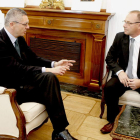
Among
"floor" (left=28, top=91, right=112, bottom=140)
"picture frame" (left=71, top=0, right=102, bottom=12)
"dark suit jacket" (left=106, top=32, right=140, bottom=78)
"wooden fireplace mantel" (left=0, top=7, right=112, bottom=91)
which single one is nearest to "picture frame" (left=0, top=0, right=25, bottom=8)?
"wooden fireplace mantel" (left=0, top=7, right=112, bottom=91)

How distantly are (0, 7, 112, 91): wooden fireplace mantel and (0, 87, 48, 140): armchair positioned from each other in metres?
1.56

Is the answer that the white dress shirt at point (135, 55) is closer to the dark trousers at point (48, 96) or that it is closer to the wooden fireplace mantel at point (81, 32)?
the wooden fireplace mantel at point (81, 32)

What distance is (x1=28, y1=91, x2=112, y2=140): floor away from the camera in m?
2.19

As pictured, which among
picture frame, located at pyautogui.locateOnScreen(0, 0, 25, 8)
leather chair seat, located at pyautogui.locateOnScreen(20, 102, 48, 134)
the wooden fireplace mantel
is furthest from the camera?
picture frame, located at pyautogui.locateOnScreen(0, 0, 25, 8)

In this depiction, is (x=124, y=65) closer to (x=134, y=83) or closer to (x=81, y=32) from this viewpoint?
(x=134, y=83)

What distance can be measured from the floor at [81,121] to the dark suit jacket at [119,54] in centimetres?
66

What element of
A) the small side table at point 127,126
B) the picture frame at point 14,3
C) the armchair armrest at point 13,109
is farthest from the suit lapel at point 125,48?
the picture frame at point 14,3

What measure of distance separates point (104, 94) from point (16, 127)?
1.09 metres

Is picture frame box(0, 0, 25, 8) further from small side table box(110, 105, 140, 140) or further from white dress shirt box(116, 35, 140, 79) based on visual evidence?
small side table box(110, 105, 140, 140)

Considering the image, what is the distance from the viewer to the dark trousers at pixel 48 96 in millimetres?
1896

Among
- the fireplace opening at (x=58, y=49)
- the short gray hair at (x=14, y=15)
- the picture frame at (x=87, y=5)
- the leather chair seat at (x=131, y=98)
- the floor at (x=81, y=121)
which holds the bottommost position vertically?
the floor at (x=81, y=121)

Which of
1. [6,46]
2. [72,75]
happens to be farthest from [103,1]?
[6,46]

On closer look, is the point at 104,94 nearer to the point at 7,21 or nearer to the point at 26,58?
the point at 26,58

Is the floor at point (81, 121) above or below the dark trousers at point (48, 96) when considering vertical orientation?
below
